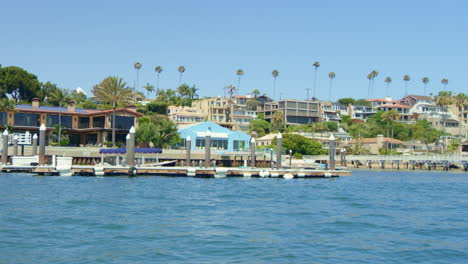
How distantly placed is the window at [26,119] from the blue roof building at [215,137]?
22343 mm

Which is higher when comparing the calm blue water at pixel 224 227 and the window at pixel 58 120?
the window at pixel 58 120

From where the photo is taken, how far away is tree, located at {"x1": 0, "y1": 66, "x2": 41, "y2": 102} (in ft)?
Answer: 369

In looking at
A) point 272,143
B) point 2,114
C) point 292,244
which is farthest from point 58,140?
point 292,244

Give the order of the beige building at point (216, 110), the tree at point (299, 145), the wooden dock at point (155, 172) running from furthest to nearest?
the beige building at point (216, 110)
the tree at point (299, 145)
the wooden dock at point (155, 172)

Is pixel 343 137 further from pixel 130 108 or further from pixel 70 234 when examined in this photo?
pixel 70 234

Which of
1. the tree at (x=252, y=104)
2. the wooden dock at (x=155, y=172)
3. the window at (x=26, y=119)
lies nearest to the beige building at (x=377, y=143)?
the tree at (x=252, y=104)

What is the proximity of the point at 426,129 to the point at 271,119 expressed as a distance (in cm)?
4078

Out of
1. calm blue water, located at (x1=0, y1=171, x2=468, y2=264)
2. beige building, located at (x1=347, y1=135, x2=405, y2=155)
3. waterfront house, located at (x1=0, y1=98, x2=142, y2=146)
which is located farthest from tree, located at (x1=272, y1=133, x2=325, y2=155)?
calm blue water, located at (x1=0, y1=171, x2=468, y2=264)

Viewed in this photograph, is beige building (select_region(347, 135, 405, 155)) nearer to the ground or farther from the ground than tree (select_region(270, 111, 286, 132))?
nearer to the ground

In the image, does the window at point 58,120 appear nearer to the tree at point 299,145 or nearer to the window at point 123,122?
the window at point 123,122

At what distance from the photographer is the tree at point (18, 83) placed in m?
112

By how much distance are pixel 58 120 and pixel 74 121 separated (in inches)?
112

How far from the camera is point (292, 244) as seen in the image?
747 inches

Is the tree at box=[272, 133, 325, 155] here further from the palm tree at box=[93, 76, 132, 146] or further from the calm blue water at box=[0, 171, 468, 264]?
the calm blue water at box=[0, 171, 468, 264]
